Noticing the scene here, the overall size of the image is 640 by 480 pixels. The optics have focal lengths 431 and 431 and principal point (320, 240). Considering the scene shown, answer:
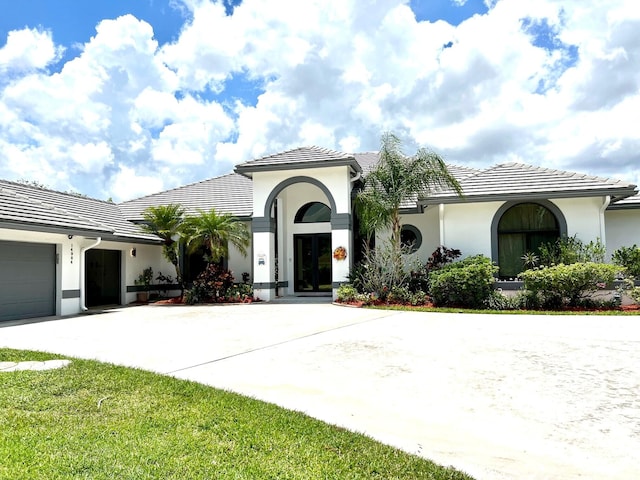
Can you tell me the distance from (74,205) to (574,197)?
19.4 meters

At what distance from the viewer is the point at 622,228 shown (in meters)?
17.6

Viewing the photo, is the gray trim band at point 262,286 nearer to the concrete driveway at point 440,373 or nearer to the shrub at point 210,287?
the shrub at point 210,287

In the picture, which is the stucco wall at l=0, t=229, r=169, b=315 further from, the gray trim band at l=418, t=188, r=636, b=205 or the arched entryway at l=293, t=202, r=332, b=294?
the gray trim band at l=418, t=188, r=636, b=205

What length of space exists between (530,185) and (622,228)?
544cm

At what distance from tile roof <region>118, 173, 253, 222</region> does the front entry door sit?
2.89 m

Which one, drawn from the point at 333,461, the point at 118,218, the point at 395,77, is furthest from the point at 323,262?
the point at 333,461

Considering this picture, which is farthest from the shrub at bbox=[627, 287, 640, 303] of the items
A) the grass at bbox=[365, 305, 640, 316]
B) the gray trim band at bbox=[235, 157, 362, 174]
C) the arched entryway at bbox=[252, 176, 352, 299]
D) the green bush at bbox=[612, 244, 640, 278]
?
the arched entryway at bbox=[252, 176, 352, 299]

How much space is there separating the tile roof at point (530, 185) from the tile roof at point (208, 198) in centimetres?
907

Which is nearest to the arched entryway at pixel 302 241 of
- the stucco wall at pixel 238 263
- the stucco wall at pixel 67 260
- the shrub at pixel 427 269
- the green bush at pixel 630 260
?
the stucco wall at pixel 238 263

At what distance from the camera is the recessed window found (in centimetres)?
1855

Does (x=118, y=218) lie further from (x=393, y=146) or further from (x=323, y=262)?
(x=393, y=146)

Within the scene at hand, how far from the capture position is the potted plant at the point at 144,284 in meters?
19.0

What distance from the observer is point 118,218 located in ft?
65.2

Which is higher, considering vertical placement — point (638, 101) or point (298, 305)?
point (638, 101)
